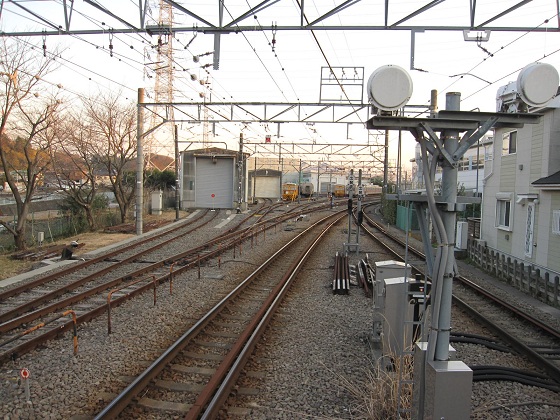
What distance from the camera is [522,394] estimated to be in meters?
5.41

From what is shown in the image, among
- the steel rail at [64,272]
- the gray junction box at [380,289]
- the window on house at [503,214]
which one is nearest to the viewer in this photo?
the gray junction box at [380,289]

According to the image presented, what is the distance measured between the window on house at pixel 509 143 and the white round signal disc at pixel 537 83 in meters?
13.9

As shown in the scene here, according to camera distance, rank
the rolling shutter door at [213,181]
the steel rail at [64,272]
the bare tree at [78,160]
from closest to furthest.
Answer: the steel rail at [64,272], the bare tree at [78,160], the rolling shutter door at [213,181]

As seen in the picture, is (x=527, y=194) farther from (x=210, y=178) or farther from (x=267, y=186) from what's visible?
(x=267, y=186)

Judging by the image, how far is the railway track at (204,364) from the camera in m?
4.89

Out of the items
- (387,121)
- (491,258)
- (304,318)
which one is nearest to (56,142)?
(304,318)

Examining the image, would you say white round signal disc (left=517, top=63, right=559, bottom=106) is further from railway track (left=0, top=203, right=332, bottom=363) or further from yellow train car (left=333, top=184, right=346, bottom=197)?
yellow train car (left=333, top=184, right=346, bottom=197)

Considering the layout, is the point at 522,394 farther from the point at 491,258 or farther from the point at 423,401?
the point at 491,258

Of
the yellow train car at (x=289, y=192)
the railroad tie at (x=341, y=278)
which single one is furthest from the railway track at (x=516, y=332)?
the yellow train car at (x=289, y=192)

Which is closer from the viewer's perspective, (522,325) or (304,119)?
(522,325)

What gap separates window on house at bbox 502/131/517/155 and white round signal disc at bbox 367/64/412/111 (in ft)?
47.2

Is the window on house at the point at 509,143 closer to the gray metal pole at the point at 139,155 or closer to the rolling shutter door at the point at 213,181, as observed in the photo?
the gray metal pole at the point at 139,155

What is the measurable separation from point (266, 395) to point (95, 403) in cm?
179

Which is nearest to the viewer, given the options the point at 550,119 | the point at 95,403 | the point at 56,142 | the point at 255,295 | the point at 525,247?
the point at 95,403
